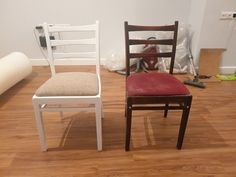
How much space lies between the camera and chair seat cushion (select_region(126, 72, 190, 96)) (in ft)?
4.73

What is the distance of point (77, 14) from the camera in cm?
327

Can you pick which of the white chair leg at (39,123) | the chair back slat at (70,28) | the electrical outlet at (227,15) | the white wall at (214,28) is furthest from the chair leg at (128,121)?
the electrical outlet at (227,15)

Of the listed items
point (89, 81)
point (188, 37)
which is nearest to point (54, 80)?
point (89, 81)

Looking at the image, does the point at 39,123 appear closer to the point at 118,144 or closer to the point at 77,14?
the point at 118,144

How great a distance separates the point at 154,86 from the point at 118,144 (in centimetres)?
57

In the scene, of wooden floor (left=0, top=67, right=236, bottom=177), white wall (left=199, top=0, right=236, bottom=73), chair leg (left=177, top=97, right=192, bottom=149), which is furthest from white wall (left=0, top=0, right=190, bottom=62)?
chair leg (left=177, top=97, right=192, bottom=149)

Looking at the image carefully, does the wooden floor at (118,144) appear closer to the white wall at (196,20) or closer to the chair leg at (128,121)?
the chair leg at (128,121)

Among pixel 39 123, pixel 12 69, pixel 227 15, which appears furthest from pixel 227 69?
pixel 12 69

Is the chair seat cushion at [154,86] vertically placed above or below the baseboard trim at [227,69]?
above

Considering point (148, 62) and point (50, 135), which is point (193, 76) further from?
point (50, 135)

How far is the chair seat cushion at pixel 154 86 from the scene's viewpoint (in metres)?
1.44

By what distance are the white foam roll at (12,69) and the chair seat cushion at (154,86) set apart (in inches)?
59.1

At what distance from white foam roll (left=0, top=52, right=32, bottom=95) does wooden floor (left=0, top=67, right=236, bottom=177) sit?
0.69 feet

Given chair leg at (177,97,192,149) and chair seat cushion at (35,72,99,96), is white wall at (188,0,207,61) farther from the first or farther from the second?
chair seat cushion at (35,72,99,96)
